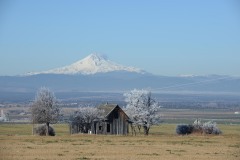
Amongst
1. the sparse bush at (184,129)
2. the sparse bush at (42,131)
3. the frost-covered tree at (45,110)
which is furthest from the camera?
the sparse bush at (184,129)

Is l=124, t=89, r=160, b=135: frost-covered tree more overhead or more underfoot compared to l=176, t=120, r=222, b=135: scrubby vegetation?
more overhead

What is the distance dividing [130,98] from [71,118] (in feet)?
37.0

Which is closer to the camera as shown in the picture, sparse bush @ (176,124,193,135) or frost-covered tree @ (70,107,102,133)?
frost-covered tree @ (70,107,102,133)

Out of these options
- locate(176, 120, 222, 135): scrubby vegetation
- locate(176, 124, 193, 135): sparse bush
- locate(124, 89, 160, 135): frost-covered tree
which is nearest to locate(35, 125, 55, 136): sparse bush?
locate(124, 89, 160, 135): frost-covered tree

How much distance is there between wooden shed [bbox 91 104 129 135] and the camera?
79062 millimetres

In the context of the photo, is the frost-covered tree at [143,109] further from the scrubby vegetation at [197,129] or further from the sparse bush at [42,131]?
the sparse bush at [42,131]

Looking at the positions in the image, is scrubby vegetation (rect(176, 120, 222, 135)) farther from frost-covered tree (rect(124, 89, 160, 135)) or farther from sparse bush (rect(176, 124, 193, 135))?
frost-covered tree (rect(124, 89, 160, 135))

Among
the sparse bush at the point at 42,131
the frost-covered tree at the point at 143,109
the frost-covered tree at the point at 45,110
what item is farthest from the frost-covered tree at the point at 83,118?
the frost-covered tree at the point at 143,109

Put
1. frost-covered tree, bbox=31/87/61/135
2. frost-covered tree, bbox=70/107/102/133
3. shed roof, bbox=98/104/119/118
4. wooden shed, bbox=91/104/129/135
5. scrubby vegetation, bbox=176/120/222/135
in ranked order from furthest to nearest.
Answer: shed roof, bbox=98/104/119/118, scrubby vegetation, bbox=176/120/222/135, wooden shed, bbox=91/104/129/135, frost-covered tree, bbox=70/107/102/133, frost-covered tree, bbox=31/87/61/135

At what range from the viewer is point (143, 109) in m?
84.4

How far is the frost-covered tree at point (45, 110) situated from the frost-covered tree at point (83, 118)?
540cm

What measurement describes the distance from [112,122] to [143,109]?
619 cm

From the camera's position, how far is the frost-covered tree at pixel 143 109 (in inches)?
3278

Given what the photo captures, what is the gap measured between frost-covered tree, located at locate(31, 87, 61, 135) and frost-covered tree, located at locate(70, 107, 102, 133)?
212 inches
